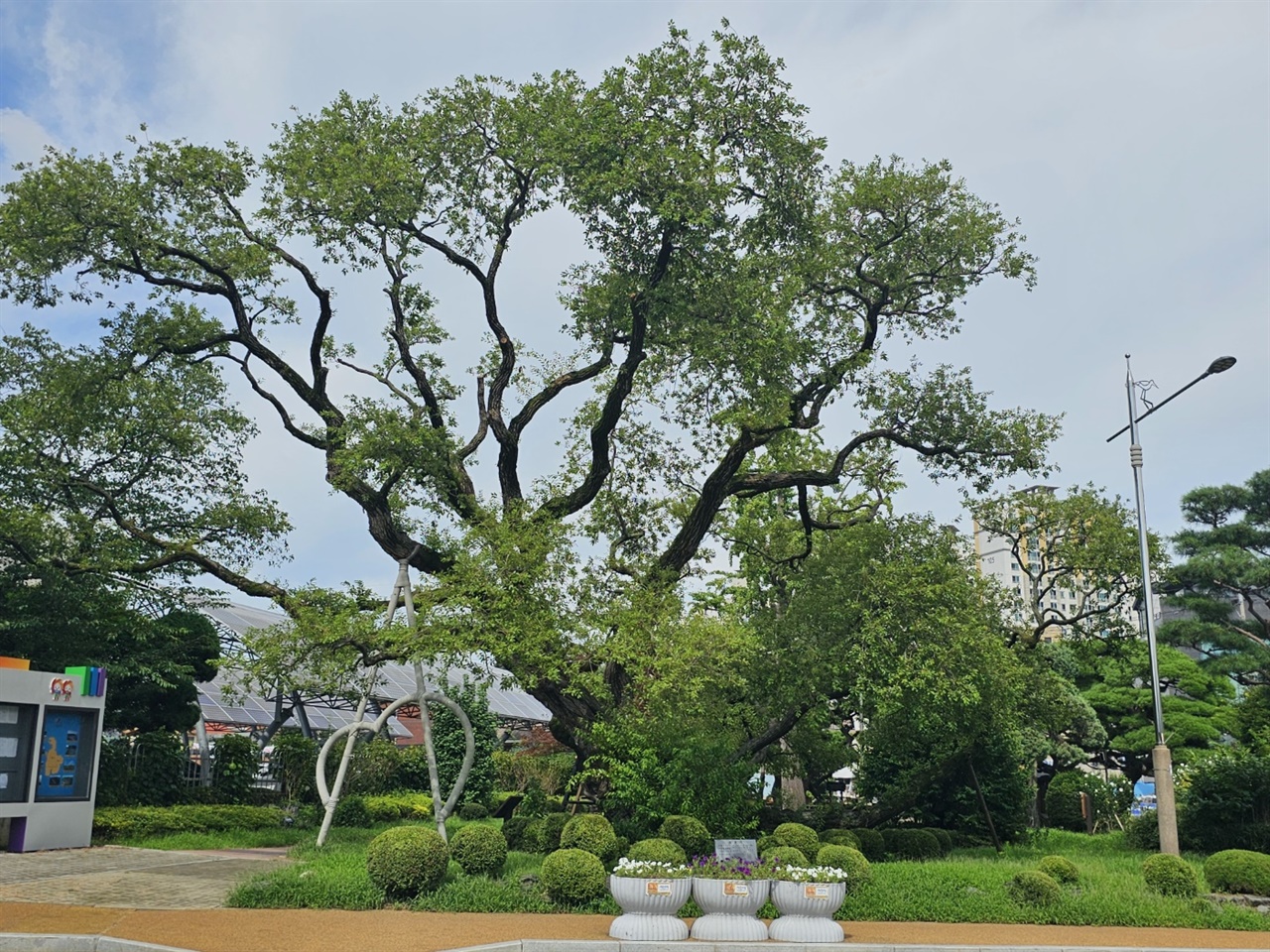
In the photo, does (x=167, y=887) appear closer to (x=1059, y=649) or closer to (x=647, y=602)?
(x=647, y=602)

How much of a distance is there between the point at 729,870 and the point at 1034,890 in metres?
4.67

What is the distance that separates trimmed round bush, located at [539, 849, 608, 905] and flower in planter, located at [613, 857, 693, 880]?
126 cm

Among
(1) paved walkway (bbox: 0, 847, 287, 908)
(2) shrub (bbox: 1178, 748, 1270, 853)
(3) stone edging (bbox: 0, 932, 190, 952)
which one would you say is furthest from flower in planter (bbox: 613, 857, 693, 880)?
(2) shrub (bbox: 1178, 748, 1270, 853)

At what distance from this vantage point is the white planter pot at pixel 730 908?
1230cm

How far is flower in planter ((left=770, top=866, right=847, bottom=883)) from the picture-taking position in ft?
42.1

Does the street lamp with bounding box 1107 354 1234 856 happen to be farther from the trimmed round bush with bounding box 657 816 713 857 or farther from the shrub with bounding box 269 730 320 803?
the shrub with bounding box 269 730 320 803

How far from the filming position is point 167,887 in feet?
50.2

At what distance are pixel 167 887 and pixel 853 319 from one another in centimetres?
1666

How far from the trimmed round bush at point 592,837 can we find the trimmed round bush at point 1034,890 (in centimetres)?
566

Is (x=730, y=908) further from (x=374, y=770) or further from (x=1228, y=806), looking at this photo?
(x=374, y=770)

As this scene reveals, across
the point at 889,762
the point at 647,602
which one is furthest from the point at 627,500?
the point at 889,762

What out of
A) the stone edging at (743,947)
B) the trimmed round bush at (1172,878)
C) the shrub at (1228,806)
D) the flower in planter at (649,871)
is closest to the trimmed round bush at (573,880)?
the flower in planter at (649,871)

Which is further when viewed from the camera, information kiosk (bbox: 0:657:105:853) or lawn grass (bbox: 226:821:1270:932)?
information kiosk (bbox: 0:657:105:853)

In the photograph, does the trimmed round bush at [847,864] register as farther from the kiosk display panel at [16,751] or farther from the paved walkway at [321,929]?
the kiosk display panel at [16,751]
